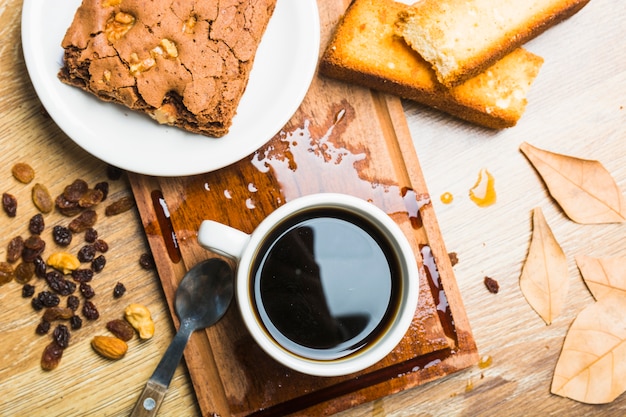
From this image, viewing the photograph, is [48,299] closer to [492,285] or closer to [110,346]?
[110,346]

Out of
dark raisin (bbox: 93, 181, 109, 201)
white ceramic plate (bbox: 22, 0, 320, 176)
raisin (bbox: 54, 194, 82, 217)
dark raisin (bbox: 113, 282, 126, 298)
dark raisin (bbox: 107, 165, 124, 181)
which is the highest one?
white ceramic plate (bbox: 22, 0, 320, 176)

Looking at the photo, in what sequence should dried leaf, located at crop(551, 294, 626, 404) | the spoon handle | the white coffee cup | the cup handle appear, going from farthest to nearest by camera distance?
dried leaf, located at crop(551, 294, 626, 404)
the spoon handle
the white coffee cup
the cup handle

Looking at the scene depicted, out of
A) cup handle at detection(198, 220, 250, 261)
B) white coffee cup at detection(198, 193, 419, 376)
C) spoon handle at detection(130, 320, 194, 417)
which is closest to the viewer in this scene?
cup handle at detection(198, 220, 250, 261)

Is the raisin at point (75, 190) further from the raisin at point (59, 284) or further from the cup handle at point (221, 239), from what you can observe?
the cup handle at point (221, 239)

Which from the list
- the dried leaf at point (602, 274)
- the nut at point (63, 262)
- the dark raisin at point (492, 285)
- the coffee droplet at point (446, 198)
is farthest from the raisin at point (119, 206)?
the dried leaf at point (602, 274)

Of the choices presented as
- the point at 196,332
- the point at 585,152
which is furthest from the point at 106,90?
the point at 585,152

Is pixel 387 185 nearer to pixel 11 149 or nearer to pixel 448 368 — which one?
pixel 448 368

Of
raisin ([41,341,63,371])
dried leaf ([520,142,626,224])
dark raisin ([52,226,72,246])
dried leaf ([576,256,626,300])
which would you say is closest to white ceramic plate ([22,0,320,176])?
dark raisin ([52,226,72,246])

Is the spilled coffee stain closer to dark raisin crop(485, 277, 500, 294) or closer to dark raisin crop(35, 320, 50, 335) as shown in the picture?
dark raisin crop(485, 277, 500, 294)
